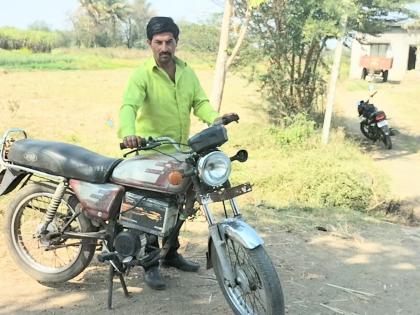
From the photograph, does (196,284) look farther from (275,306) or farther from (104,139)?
(104,139)

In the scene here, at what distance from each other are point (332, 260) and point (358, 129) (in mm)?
10985

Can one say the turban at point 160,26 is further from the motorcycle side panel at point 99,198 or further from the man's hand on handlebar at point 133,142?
the motorcycle side panel at point 99,198

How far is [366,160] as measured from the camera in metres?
10.4

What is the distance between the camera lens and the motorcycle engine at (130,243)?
137 inches

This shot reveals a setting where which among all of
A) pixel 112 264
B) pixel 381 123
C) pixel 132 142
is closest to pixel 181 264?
pixel 112 264

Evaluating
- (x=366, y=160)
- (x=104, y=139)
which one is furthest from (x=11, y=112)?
(x=366, y=160)

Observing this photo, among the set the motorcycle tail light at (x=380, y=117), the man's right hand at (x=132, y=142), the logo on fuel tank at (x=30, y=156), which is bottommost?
the logo on fuel tank at (x=30, y=156)

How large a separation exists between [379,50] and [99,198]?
3063 cm

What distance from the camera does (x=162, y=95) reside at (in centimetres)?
374

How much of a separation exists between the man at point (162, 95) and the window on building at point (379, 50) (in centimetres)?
2974

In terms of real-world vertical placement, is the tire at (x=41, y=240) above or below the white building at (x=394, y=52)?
below

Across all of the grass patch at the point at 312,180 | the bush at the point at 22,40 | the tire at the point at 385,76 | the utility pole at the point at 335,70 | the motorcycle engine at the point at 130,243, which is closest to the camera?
the motorcycle engine at the point at 130,243

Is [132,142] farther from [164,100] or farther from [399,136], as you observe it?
[399,136]

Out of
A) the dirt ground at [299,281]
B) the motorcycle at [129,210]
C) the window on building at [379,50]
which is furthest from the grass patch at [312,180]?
the window on building at [379,50]
